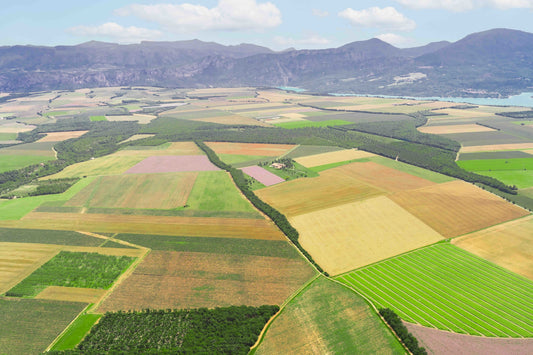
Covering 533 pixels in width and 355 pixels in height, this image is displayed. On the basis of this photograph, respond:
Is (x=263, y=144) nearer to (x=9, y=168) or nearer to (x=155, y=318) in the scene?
(x=9, y=168)

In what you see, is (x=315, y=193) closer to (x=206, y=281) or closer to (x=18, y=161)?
(x=206, y=281)

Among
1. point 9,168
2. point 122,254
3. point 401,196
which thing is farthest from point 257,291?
point 9,168

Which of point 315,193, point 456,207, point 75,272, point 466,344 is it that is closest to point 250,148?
point 315,193

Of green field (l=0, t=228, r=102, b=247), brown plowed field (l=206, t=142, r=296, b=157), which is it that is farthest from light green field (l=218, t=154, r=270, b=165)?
green field (l=0, t=228, r=102, b=247)

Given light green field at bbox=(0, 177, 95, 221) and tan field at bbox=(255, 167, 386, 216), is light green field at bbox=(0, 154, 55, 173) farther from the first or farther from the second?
tan field at bbox=(255, 167, 386, 216)

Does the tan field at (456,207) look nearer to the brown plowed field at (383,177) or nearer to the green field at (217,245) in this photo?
the brown plowed field at (383,177)
